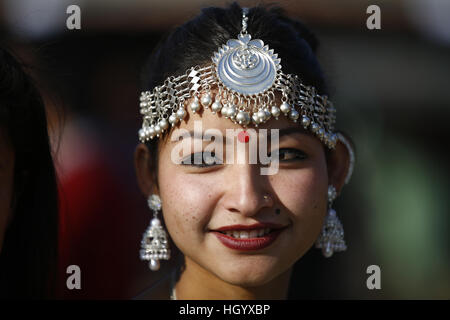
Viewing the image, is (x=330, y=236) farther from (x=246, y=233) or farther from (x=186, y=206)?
(x=186, y=206)

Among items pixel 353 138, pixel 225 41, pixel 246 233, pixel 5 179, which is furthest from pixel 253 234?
pixel 353 138

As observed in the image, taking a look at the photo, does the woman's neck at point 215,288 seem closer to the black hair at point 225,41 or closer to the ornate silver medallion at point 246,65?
the black hair at point 225,41

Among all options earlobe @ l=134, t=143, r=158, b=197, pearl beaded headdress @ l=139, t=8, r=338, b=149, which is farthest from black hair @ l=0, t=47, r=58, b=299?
pearl beaded headdress @ l=139, t=8, r=338, b=149

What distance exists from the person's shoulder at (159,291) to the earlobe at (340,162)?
0.87m

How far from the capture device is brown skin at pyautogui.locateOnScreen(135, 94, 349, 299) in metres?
1.83

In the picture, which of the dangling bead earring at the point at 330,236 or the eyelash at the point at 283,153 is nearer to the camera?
the eyelash at the point at 283,153

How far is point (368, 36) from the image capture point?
430cm

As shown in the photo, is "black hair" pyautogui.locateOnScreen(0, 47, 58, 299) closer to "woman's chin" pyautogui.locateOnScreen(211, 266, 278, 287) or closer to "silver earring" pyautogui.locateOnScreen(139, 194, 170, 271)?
"silver earring" pyautogui.locateOnScreen(139, 194, 170, 271)

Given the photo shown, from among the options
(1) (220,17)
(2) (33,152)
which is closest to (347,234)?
(1) (220,17)

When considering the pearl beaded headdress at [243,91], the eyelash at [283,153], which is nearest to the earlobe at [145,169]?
the pearl beaded headdress at [243,91]

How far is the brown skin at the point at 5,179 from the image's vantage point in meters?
1.93

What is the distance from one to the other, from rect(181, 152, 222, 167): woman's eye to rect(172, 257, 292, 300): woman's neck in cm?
48

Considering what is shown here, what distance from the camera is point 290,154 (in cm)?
196

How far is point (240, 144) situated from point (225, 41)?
441 mm
